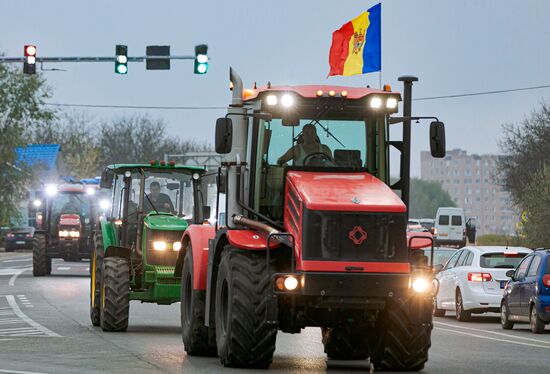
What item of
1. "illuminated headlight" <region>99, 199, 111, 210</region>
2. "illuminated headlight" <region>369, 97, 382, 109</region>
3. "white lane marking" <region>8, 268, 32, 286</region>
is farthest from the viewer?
"white lane marking" <region>8, 268, 32, 286</region>

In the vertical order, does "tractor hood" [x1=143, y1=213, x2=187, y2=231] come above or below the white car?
above

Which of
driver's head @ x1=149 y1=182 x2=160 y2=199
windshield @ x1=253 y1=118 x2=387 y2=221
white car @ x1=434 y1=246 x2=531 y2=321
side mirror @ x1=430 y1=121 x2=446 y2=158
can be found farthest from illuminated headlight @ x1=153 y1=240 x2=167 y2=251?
white car @ x1=434 y1=246 x2=531 y2=321

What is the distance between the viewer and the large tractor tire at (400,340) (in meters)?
14.7

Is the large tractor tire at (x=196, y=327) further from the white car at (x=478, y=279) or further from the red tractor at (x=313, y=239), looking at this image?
the white car at (x=478, y=279)

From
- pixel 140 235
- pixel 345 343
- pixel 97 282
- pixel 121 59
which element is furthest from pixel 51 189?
pixel 345 343

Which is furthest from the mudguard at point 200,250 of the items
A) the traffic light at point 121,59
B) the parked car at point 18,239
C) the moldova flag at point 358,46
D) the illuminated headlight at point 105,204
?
the parked car at point 18,239

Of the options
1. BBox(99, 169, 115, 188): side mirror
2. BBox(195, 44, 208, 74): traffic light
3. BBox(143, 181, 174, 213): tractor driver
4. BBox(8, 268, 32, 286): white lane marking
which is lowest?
BBox(8, 268, 32, 286): white lane marking

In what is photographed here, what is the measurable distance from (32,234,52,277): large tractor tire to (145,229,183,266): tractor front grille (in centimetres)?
2329

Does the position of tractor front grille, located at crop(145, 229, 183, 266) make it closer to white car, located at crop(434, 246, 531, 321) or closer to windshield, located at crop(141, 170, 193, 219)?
windshield, located at crop(141, 170, 193, 219)

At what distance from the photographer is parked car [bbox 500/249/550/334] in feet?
79.0

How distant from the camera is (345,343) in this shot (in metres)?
16.9

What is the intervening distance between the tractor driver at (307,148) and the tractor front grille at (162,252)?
6.40 m

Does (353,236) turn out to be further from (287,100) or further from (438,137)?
(287,100)

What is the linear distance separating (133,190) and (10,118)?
207 ft
